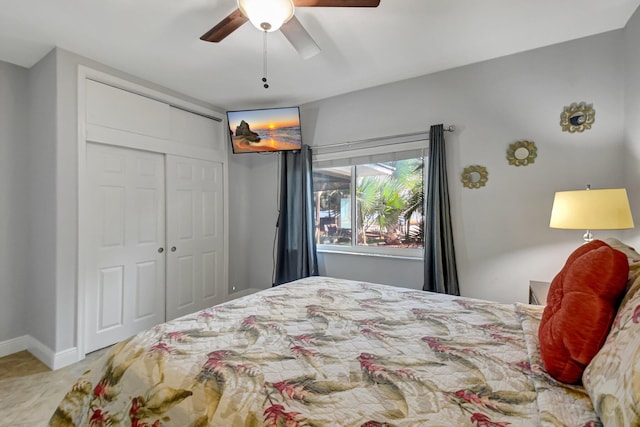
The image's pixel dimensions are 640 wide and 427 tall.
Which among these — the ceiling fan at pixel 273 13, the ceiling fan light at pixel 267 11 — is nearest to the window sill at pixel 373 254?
the ceiling fan at pixel 273 13

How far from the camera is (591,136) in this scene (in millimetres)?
2215

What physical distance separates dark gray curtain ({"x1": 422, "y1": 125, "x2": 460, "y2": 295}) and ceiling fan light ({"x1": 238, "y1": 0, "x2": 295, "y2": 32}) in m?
1.72

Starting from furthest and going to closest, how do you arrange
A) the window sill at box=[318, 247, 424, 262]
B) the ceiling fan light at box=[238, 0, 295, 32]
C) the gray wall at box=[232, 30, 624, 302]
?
1. the window sill at box=[318, 247, 424, 262]
2. the gray wall at box=[232, 30, 624, 302]
3. the ceiling fan light at box=[238, 0, 295, 32]

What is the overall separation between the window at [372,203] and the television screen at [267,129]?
46 centimetres

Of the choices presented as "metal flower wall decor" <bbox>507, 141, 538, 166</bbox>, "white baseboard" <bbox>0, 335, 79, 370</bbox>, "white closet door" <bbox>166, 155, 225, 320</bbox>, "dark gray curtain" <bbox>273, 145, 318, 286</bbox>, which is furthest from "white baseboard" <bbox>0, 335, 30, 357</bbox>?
"metal flower wall decor" <bbox>507, 141, 538, 166</bbox>

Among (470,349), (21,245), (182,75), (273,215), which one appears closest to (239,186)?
(273,215)

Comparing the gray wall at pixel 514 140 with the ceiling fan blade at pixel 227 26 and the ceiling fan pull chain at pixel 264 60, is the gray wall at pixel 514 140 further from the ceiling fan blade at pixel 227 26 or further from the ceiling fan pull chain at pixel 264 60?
the ceiling fan blade at pixel 227 26

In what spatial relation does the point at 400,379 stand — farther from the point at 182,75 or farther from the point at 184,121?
the point at 184,121

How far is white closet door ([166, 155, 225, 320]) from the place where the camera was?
3.19 meters

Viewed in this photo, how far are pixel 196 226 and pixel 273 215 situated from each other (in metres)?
0.95

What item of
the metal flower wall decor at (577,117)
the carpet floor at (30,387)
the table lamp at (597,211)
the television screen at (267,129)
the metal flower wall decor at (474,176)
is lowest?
the carpet floor at (30,387)

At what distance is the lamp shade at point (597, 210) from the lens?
1.70 meters

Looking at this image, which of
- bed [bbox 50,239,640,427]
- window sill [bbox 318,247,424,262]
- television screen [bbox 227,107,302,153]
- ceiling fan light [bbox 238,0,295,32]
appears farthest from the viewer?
television screen [bbox 227,107,302,153]

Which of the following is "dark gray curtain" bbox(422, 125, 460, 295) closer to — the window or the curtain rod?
the curtain rod
